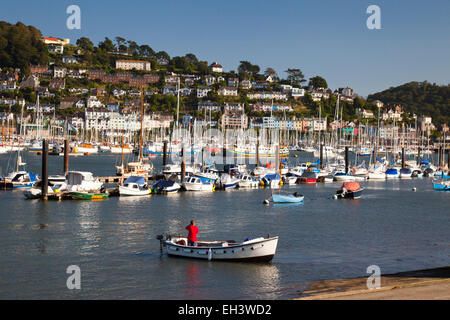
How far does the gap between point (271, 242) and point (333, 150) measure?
143m

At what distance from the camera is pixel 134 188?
185 ft

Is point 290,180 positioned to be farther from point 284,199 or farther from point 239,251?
point 239,251

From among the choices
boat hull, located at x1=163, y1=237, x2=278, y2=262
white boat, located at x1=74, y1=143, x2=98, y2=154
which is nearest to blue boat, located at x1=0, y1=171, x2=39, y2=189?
boat hull, located at x1=163, y1=237, x2=278, y2=262

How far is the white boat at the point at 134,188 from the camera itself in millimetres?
55719

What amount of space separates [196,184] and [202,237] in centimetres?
2735

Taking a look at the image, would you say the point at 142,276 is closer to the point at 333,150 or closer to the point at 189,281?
the point at 189,281

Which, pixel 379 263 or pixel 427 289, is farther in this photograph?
pixel 379 263

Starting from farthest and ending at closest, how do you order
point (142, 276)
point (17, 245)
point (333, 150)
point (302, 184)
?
1. point (333, 150)
2. point (302, 184)
3. point (17, 245)
4. point (142, 276)

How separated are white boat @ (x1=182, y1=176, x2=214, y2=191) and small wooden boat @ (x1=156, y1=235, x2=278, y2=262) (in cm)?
3428

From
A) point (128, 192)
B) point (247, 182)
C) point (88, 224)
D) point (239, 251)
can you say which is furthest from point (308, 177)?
point (239, 251)

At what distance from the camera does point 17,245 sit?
3231 centimetres

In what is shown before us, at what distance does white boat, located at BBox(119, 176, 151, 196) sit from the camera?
55.7 m

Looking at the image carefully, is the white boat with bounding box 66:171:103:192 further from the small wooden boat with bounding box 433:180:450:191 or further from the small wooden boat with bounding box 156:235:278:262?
the small wooden boat with bounding box 433:180:450:191
